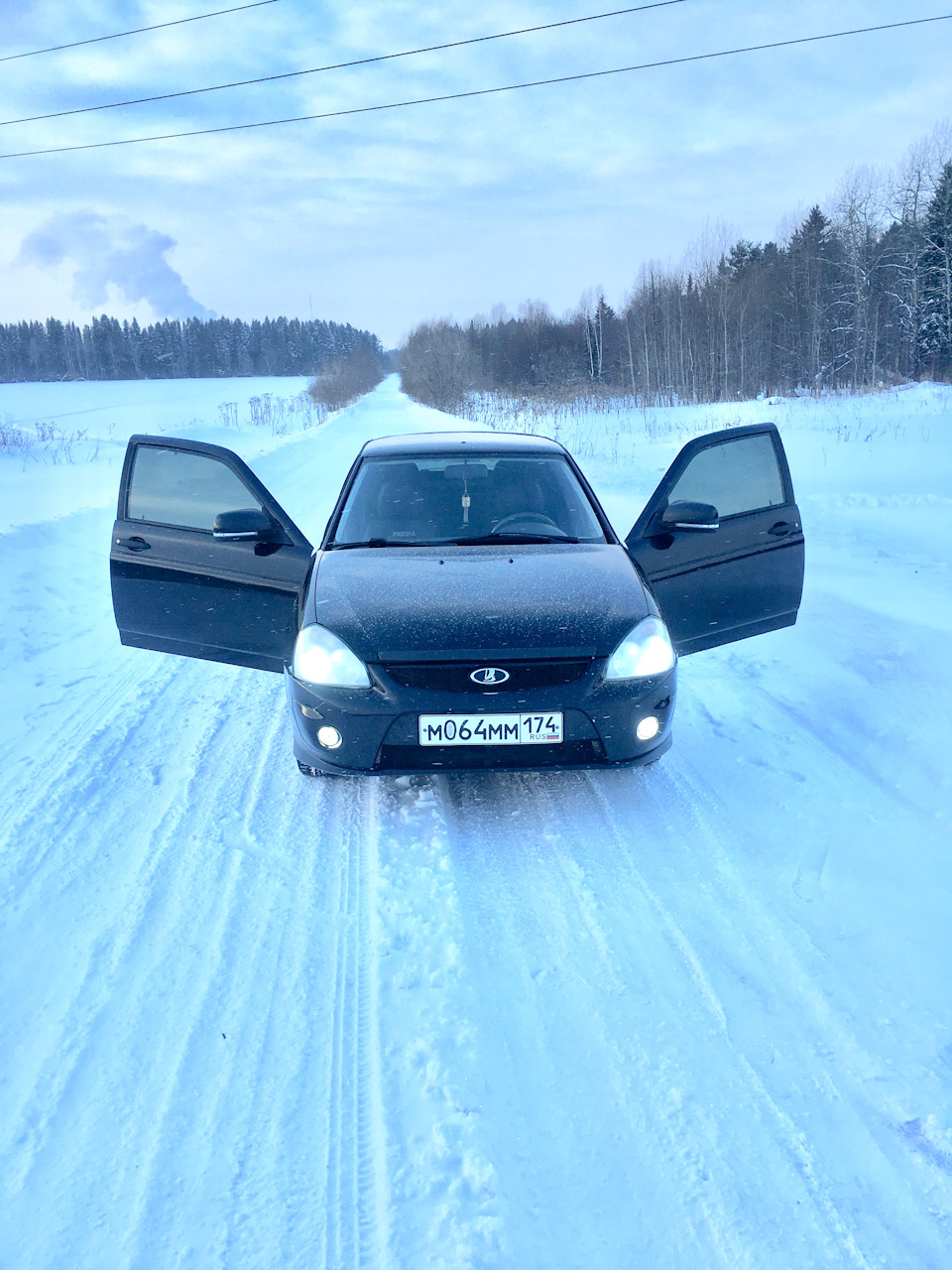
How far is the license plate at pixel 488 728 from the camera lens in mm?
3080

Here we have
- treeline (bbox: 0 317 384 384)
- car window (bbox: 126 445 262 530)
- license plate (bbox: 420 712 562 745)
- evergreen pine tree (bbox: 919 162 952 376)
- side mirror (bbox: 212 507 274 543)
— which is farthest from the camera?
treeline (bbox: 0 317 384 384)

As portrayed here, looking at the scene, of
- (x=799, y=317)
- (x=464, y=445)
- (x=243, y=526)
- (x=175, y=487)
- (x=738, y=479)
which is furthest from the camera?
(x=799, y=317)

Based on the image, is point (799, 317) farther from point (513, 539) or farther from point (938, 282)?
point (513, 539)

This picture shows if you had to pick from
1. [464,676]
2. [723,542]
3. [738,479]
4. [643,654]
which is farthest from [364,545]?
[738,479]

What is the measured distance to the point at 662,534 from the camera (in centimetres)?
412

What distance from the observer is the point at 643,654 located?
3229 mm

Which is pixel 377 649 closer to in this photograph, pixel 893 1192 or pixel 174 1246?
pixel 174 1246

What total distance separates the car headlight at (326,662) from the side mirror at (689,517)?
1.82m

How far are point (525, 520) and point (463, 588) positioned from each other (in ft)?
3.11

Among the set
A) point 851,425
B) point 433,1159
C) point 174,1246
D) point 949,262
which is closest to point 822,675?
point 433,1159

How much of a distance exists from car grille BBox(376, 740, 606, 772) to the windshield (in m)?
1.39

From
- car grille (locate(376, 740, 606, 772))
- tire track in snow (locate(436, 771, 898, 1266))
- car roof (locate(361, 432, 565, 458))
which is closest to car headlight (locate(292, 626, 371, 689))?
car grille (locate(376, 740, 606, 772))

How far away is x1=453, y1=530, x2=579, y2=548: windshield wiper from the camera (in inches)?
163

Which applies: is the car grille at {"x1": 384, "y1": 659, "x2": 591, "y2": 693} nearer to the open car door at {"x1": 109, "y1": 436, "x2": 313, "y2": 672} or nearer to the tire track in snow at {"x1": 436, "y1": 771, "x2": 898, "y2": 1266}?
the tire track in snow at {"x1": 436, "y1": 771, "x2": 898, "y2": 1266}
